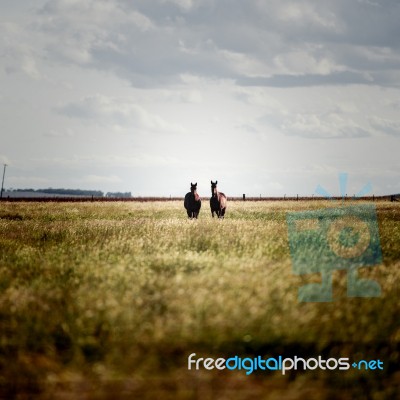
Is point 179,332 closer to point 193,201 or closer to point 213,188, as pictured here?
point 193,201

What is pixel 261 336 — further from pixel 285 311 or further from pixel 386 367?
pixel 386 367

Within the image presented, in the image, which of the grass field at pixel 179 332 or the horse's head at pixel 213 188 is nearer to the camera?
the grass field at pixel 179 332

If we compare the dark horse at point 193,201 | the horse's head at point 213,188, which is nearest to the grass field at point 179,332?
the dark horse at point 193,201

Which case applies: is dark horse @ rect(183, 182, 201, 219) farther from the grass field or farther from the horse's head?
the grass field

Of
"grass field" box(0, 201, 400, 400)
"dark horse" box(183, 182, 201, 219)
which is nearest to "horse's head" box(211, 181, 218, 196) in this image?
"dark horse" box(183, 182, 201, 219)

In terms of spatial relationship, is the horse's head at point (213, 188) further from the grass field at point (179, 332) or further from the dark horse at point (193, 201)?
the grass field at point (179, 332)

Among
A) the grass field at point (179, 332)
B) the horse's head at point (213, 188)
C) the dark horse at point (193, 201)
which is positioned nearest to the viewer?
the grass field at point (179, 332)

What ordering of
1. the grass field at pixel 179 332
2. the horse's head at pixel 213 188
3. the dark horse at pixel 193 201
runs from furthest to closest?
the horse's head at pixel 213 188, the dark horse at pixel 193 201, the grass field at pixel 179 332

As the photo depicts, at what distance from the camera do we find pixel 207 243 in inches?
380

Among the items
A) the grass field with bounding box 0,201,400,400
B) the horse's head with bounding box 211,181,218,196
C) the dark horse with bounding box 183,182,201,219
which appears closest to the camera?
the grass field with bounding box 0,201,400,400

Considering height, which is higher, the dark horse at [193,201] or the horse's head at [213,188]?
the horse's head at [213,188]

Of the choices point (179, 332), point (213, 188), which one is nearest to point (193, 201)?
point (213, 188)

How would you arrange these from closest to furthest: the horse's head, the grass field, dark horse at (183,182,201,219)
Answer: the grass field
dark horse at (183,182,201,219)
the horse's head

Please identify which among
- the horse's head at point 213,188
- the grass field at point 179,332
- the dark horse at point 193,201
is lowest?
the grass field at point 179,332
